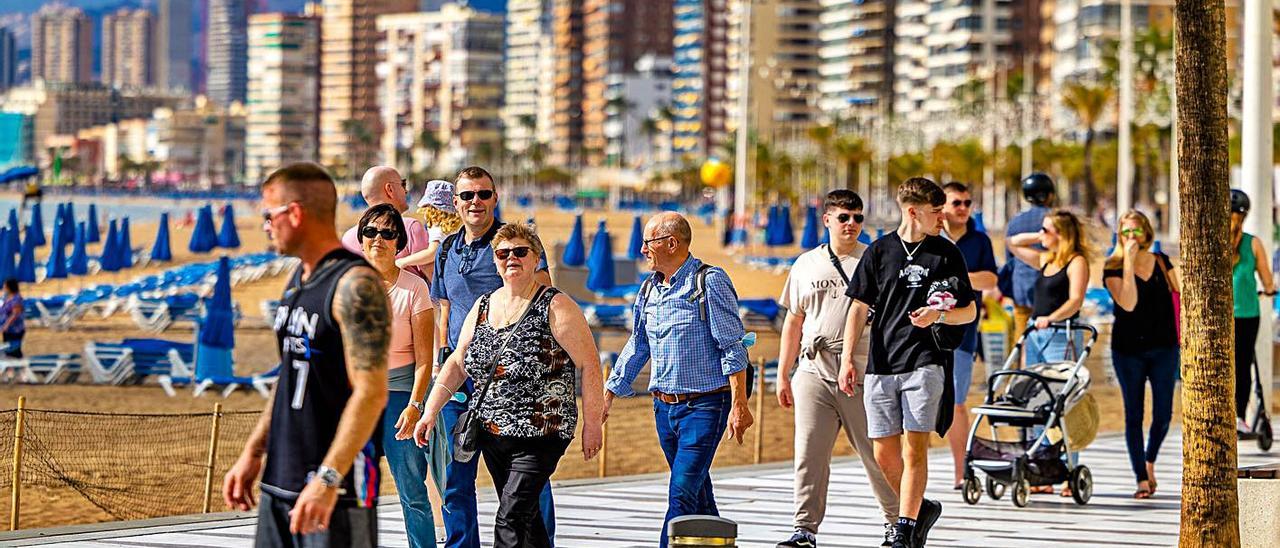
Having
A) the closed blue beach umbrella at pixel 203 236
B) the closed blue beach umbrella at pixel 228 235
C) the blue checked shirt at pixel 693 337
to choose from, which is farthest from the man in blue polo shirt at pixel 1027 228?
the closed blue beach umbrella at pixel 203 236

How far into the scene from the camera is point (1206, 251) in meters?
6.52

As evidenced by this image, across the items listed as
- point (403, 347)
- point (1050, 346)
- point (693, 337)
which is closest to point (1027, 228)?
point (1050, 346)

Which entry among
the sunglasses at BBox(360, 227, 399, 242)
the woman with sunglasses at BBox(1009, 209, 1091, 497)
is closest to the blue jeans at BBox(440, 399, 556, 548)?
the sunglasses at BBox(360, 227, 399, 242)

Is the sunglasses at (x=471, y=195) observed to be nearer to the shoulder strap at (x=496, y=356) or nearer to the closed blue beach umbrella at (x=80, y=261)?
the shoulder strap at (x=496, y=356)

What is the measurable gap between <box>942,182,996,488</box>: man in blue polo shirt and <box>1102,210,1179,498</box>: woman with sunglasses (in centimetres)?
63

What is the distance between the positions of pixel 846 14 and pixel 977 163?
76.4 meters

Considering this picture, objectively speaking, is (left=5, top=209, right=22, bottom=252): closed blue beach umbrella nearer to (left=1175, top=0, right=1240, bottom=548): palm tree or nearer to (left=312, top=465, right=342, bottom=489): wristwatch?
(left=1175, top=0, right=1240, bottom=548): palm tree

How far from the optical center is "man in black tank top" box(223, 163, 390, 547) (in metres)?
4.52

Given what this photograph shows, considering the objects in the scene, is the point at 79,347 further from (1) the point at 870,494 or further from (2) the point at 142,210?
(2) the point at 142,210

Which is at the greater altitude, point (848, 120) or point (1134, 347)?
point (848, 120)

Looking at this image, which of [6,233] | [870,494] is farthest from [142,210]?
[870,494]

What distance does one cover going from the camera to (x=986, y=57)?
153 metres

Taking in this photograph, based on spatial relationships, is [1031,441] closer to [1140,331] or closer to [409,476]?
[1140,331]

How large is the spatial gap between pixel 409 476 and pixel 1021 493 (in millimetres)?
3662
